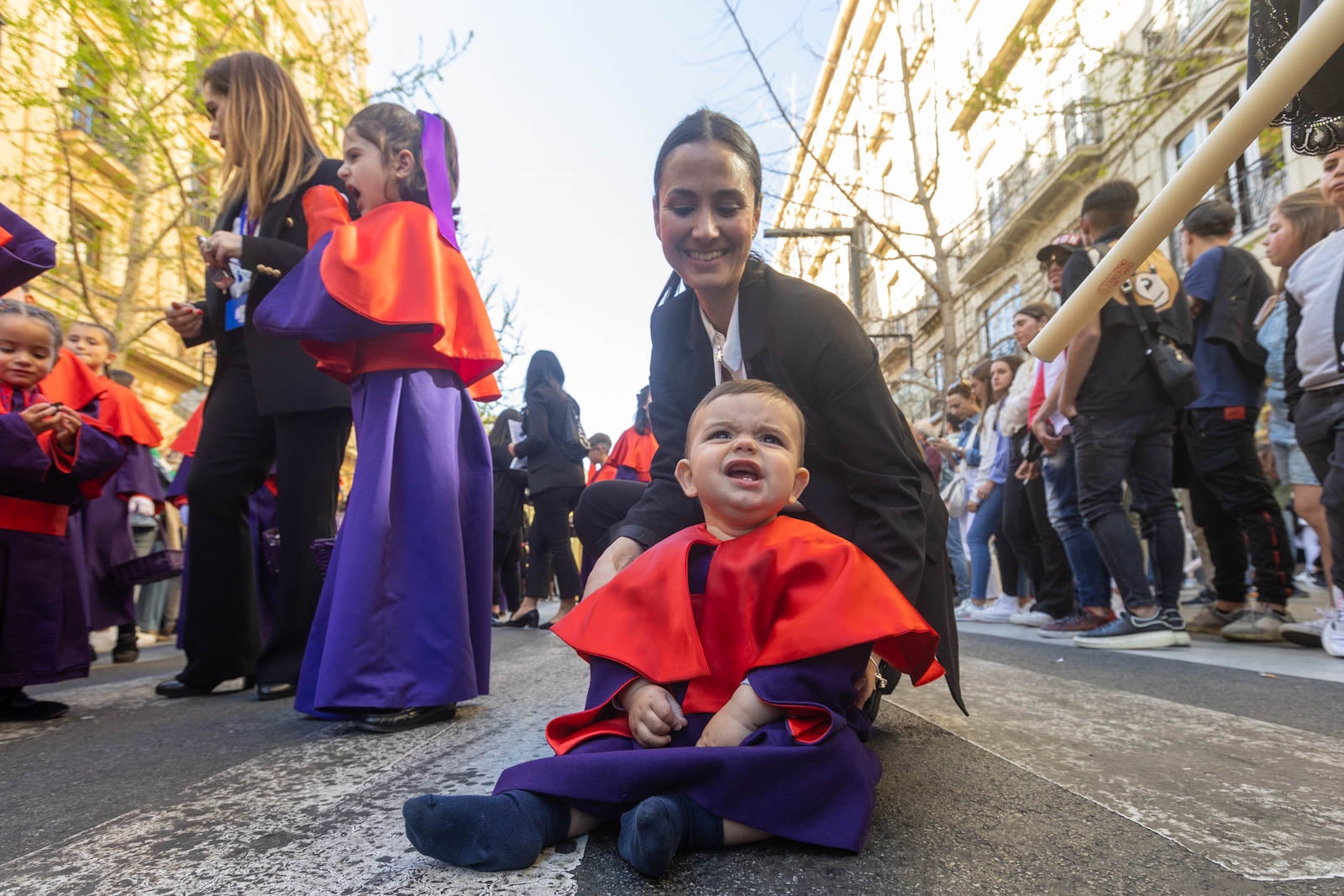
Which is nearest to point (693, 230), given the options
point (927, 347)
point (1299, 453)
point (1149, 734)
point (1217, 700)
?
point (1149, 734)

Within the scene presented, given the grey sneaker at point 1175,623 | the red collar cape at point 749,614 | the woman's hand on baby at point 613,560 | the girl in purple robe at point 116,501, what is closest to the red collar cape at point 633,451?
the girl in purple robe at point 116,501

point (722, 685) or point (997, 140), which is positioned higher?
point (997, 140)

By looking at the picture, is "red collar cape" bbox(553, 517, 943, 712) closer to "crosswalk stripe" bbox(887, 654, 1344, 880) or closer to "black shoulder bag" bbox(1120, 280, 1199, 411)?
"crosswalk stripe" bbox(887, 654, 1344, 880)

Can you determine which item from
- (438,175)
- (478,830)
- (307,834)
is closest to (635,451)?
(438,175)

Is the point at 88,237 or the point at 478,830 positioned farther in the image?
the point at 88,237

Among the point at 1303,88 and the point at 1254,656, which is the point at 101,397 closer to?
the point at 1303,88

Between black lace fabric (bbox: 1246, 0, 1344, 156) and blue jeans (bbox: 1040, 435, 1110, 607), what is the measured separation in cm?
351

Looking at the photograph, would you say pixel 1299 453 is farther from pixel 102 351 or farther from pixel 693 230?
pixel 102 351

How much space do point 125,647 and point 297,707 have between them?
3.91m

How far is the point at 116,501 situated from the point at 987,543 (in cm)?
637

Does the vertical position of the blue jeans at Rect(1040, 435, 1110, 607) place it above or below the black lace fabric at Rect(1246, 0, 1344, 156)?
below

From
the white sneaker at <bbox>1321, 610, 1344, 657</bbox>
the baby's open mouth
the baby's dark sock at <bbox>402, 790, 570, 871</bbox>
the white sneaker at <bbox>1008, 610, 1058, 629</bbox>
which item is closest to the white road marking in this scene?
the white sneaker at <bbox>1321, 610, 1344, 657</bbox>

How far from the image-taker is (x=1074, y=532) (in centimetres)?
496

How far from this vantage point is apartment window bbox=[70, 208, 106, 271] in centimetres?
995
